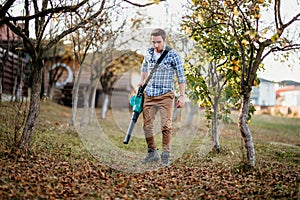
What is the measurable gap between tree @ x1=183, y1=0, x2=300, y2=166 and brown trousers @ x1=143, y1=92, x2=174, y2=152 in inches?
41.9

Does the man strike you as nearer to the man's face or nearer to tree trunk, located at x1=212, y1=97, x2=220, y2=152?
the man's face

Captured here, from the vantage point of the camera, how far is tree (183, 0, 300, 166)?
5.59m

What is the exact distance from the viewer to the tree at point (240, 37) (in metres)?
5.59

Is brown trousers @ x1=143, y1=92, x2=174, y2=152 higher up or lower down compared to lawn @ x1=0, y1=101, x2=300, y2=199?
higher up

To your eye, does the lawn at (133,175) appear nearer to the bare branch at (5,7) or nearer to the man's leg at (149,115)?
the man's leg at (149,115)

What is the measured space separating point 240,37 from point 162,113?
5.45 ft

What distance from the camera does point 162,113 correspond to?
6.28m

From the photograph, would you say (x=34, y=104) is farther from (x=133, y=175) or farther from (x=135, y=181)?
(x=135, y=181)

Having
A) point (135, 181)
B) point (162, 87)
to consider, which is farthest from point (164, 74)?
point (135, 181)

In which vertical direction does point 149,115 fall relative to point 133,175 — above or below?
above

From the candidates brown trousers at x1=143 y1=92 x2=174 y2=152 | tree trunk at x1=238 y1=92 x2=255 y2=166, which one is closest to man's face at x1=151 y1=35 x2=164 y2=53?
brown trousers at x1=143 y1=92 x2=174 y2=152

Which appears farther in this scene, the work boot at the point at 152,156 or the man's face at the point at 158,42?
the work boot at the point at 152,156

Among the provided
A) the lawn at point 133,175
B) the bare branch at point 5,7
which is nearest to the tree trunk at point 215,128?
the lawn at point 133,175

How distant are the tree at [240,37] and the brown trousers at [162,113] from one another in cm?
106
